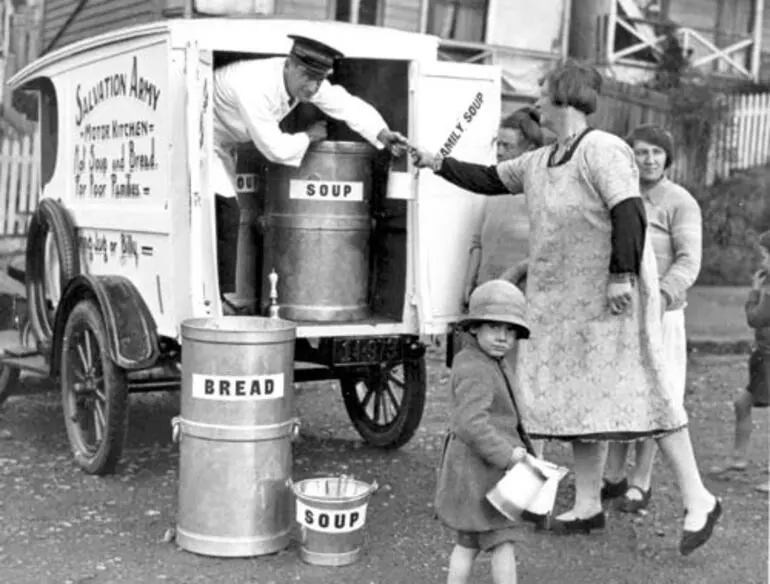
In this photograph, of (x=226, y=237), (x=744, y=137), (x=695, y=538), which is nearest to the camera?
(x=695, y=538)

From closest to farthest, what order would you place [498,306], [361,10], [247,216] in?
[498,306], [247,216], [361,10]

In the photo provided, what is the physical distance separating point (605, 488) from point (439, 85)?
216cm

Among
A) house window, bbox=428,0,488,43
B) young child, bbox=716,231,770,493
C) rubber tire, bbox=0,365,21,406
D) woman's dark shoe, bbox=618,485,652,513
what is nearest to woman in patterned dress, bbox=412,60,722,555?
woman's dark shoe, bbox=618,485,652,513

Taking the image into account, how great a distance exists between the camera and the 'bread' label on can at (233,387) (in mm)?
5453

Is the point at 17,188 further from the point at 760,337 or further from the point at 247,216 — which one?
the point at 760,337

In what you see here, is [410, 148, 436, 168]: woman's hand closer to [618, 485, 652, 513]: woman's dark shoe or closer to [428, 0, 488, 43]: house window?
[618, 485, 652, 513]: woman's dark shoe

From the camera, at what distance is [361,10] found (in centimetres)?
1959

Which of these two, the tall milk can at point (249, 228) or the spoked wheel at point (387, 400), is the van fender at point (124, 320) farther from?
the spoked wheel at point (387, 400)

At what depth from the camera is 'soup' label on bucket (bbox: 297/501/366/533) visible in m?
5.39

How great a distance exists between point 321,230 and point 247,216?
52 cm

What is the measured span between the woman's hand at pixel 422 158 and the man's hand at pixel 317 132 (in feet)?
1.99

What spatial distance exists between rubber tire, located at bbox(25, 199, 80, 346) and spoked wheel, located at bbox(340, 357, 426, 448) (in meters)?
1.65

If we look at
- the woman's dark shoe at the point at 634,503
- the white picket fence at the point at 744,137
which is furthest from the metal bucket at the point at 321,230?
the white picket fence at the point at 744,137

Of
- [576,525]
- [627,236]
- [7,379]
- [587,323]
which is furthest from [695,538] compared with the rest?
[7,379]
